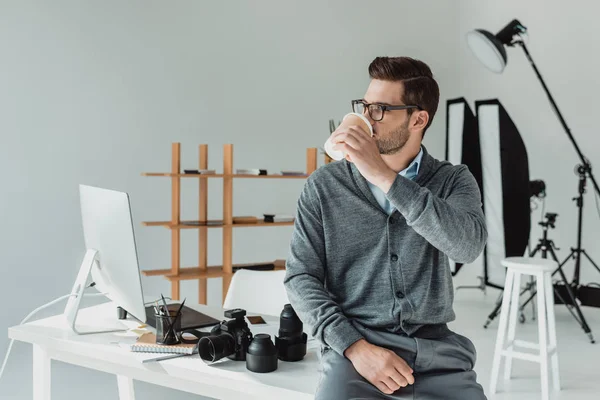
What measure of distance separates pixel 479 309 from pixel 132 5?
3821 millimetres

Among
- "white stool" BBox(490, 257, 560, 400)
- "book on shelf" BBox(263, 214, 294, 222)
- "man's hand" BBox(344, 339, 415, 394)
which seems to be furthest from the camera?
"book on shelf" BBox(263, 214, 294, 222)

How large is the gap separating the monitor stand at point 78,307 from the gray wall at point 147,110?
4.74 ft

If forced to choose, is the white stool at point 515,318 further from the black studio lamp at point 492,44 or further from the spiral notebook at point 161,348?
the spiral notebook at point 161,348

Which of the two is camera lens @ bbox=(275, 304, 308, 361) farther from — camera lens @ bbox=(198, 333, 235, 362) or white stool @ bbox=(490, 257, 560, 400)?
white stool @ bbox=(490, 257, 560, 400)

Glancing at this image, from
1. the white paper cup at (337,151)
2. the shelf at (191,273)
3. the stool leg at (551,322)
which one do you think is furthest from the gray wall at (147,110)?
the white paper cup at (337,151)

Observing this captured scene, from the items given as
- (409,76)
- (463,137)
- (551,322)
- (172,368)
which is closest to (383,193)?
(409,76)

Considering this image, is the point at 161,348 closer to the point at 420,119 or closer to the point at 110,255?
the point at 110,255

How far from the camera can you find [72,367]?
11.3ft

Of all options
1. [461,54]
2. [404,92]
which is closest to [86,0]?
[404,92]

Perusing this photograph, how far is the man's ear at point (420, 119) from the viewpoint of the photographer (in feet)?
4.76

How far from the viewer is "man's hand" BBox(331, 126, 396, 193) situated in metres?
1.27

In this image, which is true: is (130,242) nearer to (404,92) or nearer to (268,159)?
(404,92)

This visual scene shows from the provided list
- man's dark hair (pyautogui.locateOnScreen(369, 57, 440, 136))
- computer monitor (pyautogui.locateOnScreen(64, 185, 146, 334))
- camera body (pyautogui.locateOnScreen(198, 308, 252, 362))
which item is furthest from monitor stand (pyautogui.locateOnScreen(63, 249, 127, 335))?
man's dark hair (pyautogui.locateOnScreen(369, 57, 440, 136))

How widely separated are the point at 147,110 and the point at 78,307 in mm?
3024
